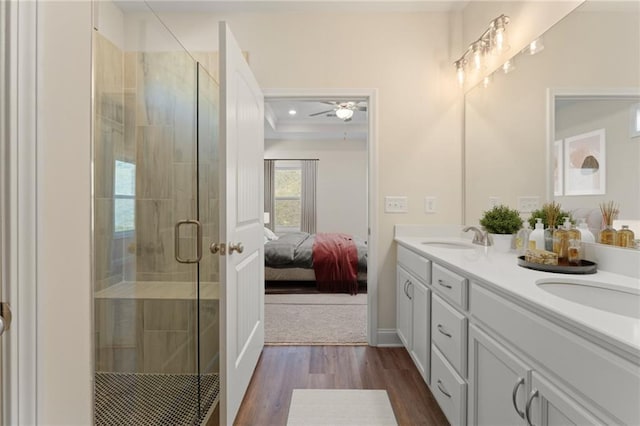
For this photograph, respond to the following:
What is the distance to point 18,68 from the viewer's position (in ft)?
1.98

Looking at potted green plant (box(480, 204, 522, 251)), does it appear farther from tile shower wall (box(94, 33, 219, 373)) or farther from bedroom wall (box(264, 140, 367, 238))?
bedroom wall (box(264, 140, 367, 238))

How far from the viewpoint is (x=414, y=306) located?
6.73 feet

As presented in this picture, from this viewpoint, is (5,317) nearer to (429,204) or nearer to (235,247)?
(235,247)

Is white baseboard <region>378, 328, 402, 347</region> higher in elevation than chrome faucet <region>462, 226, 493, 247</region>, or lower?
lower

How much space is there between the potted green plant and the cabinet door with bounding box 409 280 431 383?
1.81ft

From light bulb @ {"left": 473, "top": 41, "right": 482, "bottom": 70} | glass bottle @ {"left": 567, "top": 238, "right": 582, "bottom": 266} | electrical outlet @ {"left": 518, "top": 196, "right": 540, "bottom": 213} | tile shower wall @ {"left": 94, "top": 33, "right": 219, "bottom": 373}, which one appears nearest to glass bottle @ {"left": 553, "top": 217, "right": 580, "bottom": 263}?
glass bottle @ {"left": 567, "top": 238, "right": 582, "bottom": 266}

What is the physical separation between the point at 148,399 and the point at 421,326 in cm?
162

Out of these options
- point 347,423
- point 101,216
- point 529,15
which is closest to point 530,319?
point 347,423

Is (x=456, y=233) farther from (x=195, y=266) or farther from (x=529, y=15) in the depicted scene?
(x=195, y=266)

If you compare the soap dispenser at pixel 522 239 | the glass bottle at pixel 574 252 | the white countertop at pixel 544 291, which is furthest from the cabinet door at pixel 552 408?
the soap dispenser at pixel 522 239

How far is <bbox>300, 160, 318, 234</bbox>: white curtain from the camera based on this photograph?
6609 mm

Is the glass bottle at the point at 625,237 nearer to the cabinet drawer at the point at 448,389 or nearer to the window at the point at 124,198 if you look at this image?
the cabinet drawer at the point at 448,389

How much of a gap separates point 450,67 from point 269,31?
1.50m

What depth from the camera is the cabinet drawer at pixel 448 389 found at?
1.35m
